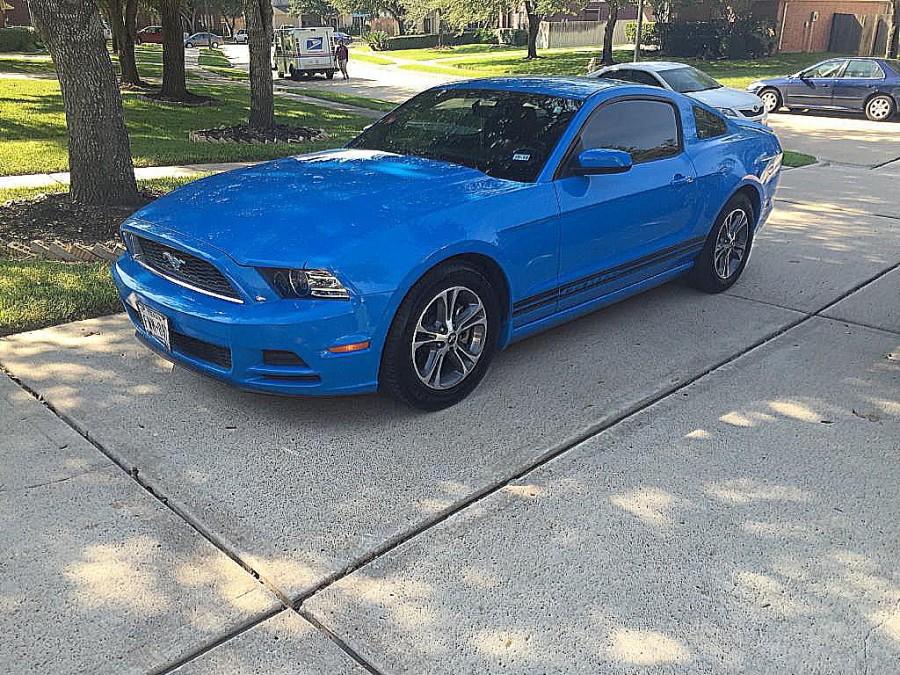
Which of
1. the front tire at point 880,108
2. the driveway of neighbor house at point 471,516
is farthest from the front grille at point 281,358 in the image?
the front tire at point 880,108

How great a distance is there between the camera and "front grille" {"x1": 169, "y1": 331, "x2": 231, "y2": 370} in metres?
3.74

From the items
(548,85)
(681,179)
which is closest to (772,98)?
(681,179)

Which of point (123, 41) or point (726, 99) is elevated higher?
point (123, 41)

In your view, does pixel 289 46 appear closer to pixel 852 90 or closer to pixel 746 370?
pixel 852 90

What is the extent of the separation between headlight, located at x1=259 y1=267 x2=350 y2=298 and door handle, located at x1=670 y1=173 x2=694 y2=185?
103 inches

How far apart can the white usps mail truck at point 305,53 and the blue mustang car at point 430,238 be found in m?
27.6

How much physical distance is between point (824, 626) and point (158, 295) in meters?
3.11

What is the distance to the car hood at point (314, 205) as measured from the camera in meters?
3.69

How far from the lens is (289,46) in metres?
31.8

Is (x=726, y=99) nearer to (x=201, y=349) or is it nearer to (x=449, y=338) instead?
(x=449, y=338)

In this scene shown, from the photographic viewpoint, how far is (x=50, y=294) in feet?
17.9

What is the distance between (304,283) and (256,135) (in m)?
9.85

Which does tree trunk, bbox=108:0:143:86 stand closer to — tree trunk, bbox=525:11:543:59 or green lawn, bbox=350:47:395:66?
tree trunk, bbox=525:11:543:59

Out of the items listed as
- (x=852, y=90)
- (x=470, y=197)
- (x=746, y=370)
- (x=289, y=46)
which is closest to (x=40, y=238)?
(x=470, y=197)
